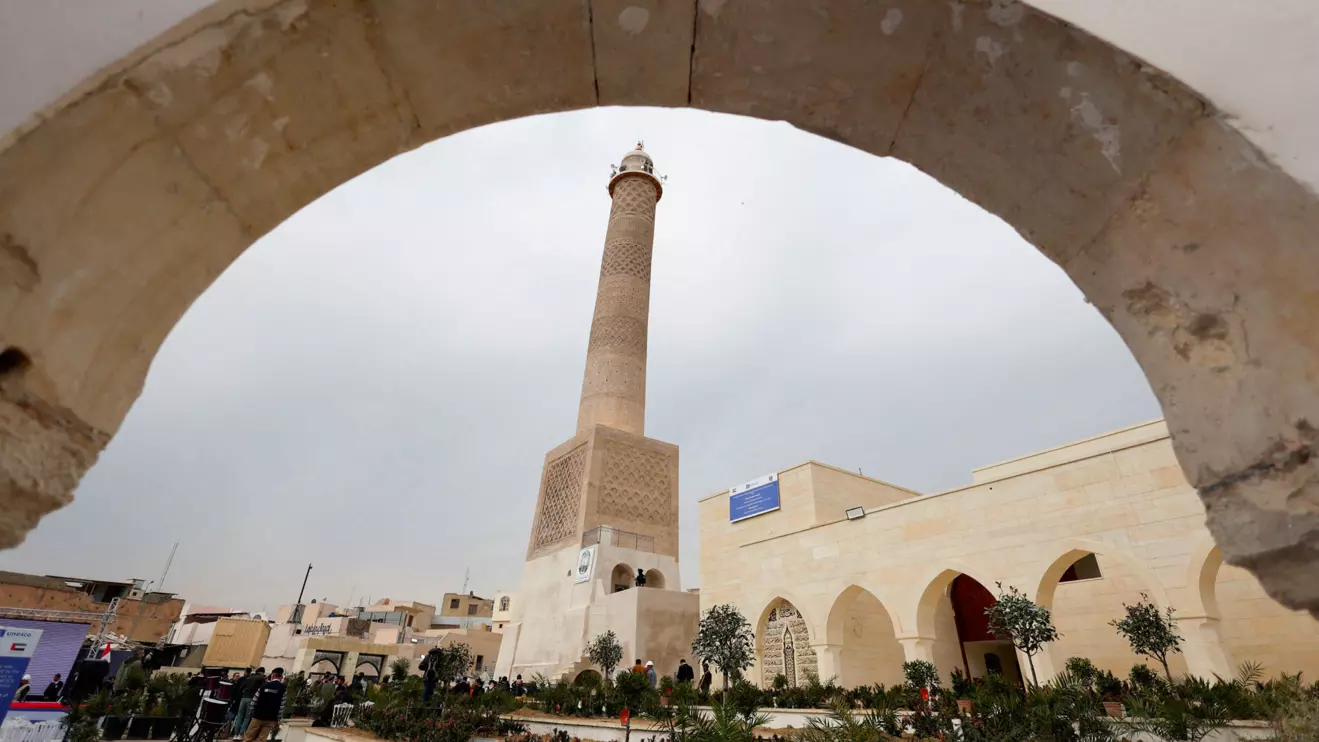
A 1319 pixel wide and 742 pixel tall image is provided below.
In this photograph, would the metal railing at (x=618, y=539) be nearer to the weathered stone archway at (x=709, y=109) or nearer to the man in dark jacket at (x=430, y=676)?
the man in dark jacket at (x=430, y=676)

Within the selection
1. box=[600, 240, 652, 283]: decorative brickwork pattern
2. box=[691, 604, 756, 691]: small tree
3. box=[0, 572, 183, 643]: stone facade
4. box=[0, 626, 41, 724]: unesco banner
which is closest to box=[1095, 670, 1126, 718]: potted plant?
box=[691, 604, 756, 691]: small tree

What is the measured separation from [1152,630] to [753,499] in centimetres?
968

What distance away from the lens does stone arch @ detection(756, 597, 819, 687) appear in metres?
15.5

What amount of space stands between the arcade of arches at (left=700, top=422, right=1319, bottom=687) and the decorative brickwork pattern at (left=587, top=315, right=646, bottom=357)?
18.4 feet

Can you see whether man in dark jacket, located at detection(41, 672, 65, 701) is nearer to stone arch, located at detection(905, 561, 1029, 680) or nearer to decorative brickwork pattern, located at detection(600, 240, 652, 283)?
stone arch, located at detection(905, 561, 1029, 680)

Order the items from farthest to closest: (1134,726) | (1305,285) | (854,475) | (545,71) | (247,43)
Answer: (854,475), (1134,726), (545,71), (247,43), (1305,285)

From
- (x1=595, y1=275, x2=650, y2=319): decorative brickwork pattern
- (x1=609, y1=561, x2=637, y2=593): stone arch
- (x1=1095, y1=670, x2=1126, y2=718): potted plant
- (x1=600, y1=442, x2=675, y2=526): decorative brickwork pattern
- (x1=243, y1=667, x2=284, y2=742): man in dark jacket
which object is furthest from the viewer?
(x1=595, y1=275, x2=650, y2=319): decorative brickwork pattern

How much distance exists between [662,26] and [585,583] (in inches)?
617

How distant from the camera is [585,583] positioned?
15773 millimetres

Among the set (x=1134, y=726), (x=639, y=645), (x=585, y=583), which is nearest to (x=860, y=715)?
(x=1134, y=726)

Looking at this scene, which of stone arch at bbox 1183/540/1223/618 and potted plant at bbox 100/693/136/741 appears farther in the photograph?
stone arch at bbox 1183/540/1223/618

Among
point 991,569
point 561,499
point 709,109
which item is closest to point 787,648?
point 991,569

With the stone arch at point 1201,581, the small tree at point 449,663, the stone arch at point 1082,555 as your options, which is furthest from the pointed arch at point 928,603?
the small tree at point 449,663

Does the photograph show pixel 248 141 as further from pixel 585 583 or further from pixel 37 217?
pixel 585 583
